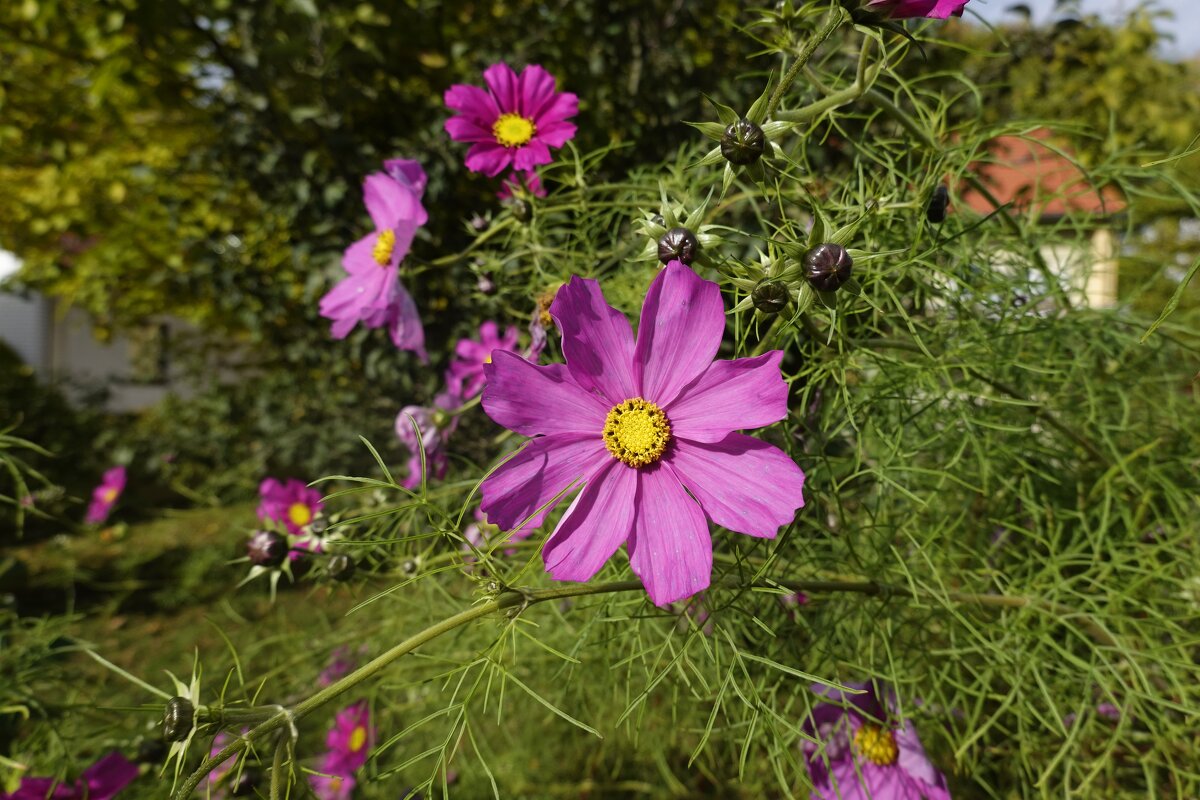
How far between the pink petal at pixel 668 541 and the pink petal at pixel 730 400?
3cm

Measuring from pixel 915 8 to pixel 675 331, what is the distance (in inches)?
7.4

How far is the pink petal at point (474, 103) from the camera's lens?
604 millimetres

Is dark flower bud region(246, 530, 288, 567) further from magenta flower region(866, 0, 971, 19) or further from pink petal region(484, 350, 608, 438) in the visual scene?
magenta flower region(866, 0, 971, 19)

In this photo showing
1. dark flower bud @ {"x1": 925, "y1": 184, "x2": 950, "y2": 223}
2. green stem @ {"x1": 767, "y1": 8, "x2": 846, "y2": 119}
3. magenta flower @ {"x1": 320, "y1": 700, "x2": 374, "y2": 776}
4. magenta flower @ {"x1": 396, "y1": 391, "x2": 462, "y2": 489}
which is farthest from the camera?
magenta flower @ {"x1": 320, "y1": 700, "x2": 374, "y2": 776}

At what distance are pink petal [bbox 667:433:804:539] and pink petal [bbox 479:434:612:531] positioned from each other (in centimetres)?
5

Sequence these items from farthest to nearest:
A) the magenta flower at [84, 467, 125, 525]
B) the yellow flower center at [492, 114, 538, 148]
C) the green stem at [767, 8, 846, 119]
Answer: the magenta flower at [84, 467, 125, 525] → the yellow flower center at [492, 114, 538, 148] → the green stem at [767, 8, 846, 119]

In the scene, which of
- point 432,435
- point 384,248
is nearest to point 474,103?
point 384,248

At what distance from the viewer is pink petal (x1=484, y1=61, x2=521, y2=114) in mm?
633

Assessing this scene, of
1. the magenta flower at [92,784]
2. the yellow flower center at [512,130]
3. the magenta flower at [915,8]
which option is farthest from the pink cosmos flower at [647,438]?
the magenta flower at [92,784]

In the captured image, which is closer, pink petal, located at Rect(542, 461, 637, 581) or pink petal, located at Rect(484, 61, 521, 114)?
pink petal, located at Rect(542, 461, 637, 581)

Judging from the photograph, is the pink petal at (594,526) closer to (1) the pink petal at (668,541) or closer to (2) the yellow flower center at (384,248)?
(1) the pink petal at (668,541)

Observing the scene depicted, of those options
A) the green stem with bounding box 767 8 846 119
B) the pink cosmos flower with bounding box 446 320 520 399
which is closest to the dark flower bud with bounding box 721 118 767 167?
the green stem with bounding box 767 8 846 119

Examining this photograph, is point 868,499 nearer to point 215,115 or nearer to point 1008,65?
point 1008,65

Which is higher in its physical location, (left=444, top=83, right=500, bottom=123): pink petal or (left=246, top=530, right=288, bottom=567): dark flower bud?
(left=444, top=83, right=500, bottom=123): pink petal
